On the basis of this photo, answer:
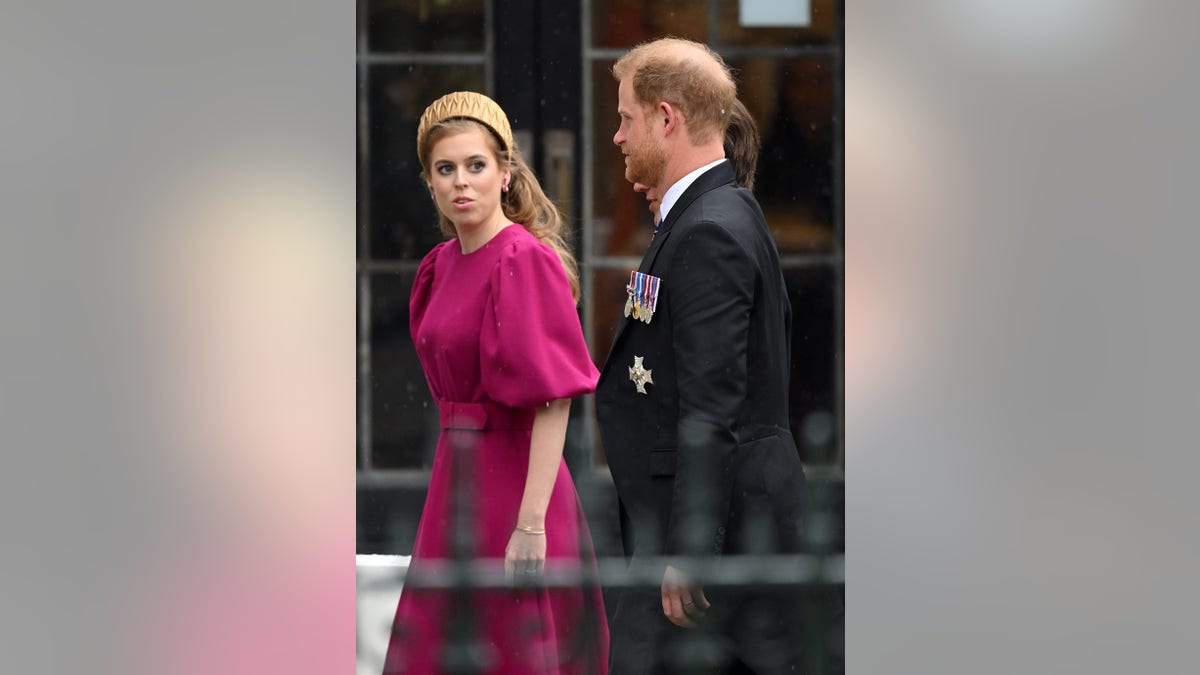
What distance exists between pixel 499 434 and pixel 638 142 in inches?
30.9

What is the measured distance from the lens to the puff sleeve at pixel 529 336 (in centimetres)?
408

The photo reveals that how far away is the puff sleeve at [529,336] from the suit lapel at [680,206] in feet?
0.44

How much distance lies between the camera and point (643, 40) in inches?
167

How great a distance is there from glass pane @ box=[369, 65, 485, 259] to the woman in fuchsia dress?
0.15 feet

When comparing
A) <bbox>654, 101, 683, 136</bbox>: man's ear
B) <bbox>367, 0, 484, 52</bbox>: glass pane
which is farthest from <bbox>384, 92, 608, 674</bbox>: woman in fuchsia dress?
<bbox>654, 101, 683, 136</bbox>: man's ear

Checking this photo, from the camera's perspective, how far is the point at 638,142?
4105 millimetres

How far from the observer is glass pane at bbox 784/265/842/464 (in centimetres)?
431

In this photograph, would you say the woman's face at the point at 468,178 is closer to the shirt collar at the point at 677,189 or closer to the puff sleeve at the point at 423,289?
the puff sleeve at the point at 423,289

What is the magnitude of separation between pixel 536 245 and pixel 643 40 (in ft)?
1.92

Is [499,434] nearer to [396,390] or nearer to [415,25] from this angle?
[396,390]

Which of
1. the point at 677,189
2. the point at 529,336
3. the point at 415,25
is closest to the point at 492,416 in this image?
the point at 529,336

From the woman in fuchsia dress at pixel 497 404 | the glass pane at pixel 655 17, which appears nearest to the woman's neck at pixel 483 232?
the woman in fuchsia dress at pixel 497 404
